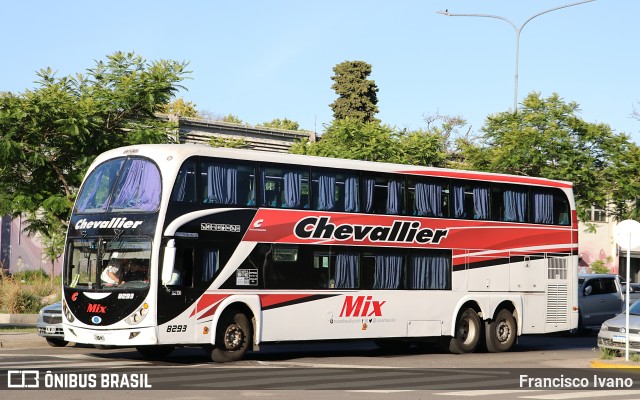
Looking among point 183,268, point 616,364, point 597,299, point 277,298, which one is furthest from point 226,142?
point 616,364

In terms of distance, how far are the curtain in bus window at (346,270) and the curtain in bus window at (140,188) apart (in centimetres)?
482

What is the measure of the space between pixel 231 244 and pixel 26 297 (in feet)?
42.3

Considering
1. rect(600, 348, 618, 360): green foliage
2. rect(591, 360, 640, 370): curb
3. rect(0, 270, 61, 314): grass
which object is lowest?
rect(591, 360, 640, 370): curb

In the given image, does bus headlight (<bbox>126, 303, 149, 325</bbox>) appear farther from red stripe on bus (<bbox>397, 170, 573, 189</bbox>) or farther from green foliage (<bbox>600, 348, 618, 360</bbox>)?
green foliage (<bbox>600, 348, 618, 360</bbox>)

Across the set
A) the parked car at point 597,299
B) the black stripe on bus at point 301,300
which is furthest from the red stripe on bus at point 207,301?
the parked car at point 597,299

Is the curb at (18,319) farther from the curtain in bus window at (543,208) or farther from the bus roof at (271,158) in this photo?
the curtain in bus window at (543,208)

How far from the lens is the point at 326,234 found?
23797 mm

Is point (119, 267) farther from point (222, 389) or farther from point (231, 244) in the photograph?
point (222, 389)

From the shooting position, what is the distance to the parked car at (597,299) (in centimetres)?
3800

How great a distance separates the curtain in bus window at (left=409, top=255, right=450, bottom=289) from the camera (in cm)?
2569

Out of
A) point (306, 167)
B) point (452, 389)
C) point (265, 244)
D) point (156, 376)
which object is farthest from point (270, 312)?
point (452, 389)

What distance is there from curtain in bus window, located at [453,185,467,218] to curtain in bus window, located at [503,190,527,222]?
1541 millimetres

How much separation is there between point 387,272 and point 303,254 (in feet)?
8.25

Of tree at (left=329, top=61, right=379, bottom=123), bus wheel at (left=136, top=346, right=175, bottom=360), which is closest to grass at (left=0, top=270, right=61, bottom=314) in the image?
bus wheel at (left=136, top=346, right=175, bottom=360)
